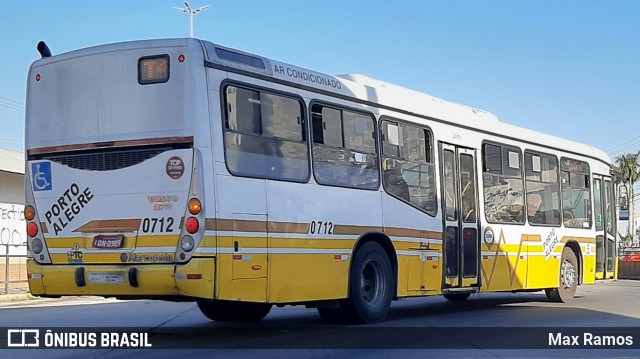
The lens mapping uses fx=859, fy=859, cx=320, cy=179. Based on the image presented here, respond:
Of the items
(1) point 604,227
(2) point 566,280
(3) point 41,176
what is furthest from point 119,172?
(1) point 604,227

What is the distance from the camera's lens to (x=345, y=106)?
40.3 feet

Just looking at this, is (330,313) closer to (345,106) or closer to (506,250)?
(345,106)

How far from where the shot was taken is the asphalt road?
973 cm

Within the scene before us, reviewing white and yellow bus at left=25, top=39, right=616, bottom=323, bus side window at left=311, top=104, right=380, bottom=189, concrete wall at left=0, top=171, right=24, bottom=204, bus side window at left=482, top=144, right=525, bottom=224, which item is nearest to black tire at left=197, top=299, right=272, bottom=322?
white and yellow bus at left=25, top=39, right=616, bottom=323

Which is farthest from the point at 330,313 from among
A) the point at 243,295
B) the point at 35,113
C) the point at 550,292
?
the point at 550,292

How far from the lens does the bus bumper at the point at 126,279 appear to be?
9430 mm

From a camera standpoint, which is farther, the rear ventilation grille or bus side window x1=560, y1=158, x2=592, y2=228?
bus side window x1=560, y1=158, x2=592, y2=228

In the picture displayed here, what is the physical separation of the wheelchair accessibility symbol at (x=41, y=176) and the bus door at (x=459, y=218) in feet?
21.3

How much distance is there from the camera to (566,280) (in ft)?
58.4

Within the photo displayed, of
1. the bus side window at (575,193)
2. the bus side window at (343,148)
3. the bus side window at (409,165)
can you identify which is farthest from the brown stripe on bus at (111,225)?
the bus side window at (575,193)

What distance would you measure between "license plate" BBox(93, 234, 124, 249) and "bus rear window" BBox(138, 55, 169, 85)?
182 cm

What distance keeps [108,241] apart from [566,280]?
432 inches

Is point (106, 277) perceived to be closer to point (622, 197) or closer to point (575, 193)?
point (575, 193)

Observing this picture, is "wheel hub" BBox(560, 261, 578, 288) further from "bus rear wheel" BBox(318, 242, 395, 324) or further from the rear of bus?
the rear of bus
